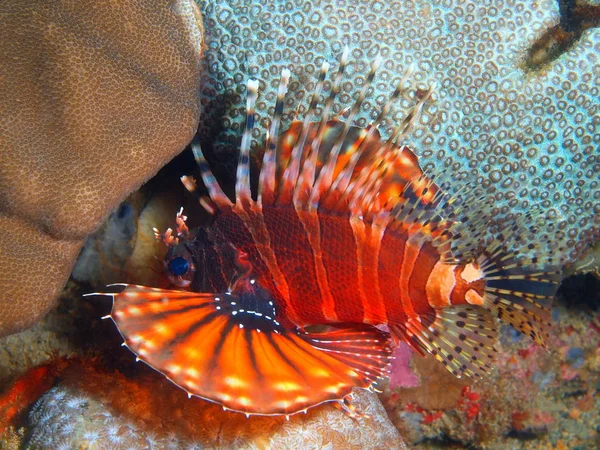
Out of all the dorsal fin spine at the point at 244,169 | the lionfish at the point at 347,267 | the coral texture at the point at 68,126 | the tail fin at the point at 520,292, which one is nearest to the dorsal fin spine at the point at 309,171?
the lionfish at the point at 347,267

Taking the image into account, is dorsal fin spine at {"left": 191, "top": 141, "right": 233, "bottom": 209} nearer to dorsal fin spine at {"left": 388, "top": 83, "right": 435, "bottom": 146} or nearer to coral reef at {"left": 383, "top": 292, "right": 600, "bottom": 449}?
dorsal fin spine at {"left": 388, "top": 83, "right": 435, "bottom": 146}

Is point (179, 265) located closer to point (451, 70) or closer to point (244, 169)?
point (244, 169)

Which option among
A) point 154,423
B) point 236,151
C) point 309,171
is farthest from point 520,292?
point 154,423

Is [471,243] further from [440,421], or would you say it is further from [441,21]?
[440,421]

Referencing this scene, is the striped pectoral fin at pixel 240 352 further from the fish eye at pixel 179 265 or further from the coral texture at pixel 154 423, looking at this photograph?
the coral texture at pixel 154 423

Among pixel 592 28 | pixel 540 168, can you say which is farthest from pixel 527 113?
pixel 592 28
